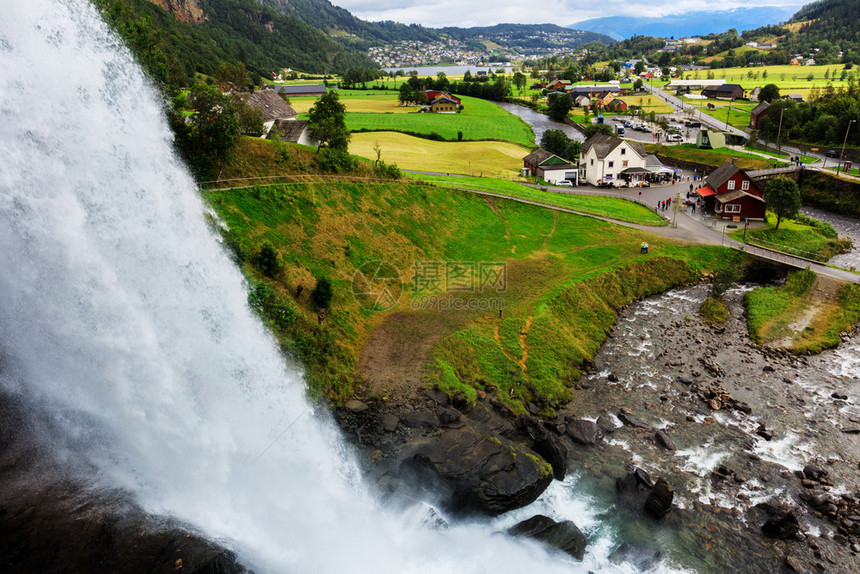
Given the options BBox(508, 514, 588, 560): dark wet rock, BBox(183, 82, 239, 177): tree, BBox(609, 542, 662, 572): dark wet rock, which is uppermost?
BBox(183, 82, 239, 177): tree

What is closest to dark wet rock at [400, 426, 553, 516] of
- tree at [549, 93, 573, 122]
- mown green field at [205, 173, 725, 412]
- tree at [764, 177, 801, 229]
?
mown green field at [205, 173, 725, 412]

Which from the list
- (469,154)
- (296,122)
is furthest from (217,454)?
(469,154)

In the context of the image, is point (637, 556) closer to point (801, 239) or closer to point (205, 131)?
point (205, 131)

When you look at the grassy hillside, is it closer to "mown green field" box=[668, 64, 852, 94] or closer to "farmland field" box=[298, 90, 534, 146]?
"farmland field" box=[298, 90, 534, 146]

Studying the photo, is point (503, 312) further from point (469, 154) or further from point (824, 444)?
point (469, 154)

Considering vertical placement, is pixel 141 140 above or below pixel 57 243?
above
